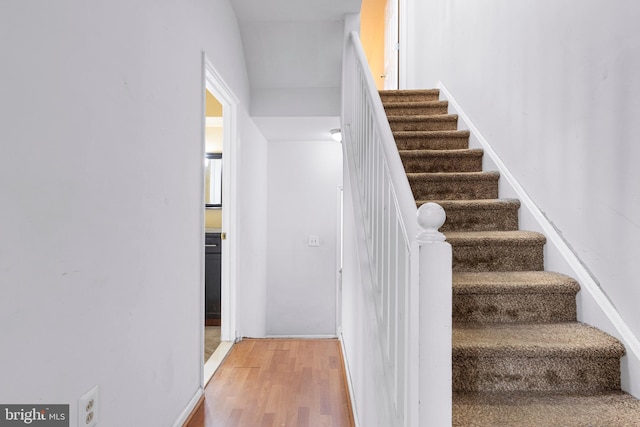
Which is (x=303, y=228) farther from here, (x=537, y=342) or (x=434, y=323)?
(x=434, y=323)

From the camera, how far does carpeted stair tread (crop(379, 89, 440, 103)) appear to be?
334 cm

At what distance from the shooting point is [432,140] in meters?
2.70

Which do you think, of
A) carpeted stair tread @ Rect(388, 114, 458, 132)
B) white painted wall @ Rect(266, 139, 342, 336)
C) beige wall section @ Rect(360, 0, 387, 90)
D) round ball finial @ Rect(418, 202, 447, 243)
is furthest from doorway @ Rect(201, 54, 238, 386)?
beige wall section @ Rect(360, 0, 387, 90)

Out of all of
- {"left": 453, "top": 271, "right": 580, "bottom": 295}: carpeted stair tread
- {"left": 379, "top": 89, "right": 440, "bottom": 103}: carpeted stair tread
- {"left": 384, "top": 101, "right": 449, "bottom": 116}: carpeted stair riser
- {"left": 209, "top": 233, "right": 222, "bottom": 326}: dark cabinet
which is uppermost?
{"left": 379, "top": 89, "right": 440, "bottom": 103}: carpeted stair tread

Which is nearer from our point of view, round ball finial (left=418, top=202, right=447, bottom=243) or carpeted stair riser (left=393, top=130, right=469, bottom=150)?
round ball finial (left=418, top=202, right=447, bottom=243)

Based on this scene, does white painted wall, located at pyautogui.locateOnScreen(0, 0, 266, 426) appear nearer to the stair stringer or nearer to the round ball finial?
the round ball finial

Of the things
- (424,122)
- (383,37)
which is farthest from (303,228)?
(383,37)

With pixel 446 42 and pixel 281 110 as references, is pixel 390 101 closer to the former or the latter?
pixel 446 42

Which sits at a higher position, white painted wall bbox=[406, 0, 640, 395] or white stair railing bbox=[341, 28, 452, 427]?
white painted wall bbox=[406, 0, 640, 395]

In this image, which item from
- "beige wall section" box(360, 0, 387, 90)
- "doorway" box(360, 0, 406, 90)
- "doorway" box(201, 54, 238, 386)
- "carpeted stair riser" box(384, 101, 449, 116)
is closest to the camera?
"doorway" box(201, 54, 238, 386)

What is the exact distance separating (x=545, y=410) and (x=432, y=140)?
1.89 m

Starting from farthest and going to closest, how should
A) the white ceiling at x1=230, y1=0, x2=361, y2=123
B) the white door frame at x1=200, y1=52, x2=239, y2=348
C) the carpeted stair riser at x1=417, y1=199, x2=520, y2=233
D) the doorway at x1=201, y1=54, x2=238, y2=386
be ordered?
the white door frame at x1=200, y1=52, x2=239, y2=348
the white ceiling at x1=230, y1=0, x2=361, y2=123
the doorway at x1=201, y1=54, x2=238, y2=386
the carpeted stair riser at x1=417, y1=199, x2=520, y2=233

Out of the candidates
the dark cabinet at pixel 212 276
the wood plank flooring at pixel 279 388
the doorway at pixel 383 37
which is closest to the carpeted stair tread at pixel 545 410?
the wood plank flooring at pixel 279 388

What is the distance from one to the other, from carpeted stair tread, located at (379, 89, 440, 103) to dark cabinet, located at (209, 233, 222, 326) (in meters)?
2.23
